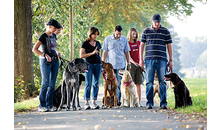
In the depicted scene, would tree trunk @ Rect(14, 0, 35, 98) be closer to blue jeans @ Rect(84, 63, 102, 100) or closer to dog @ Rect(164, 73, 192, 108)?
blue jeans @ Rect(84, 63, 102, 100)

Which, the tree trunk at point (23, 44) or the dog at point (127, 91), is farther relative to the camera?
the tree trunk at point (23, 44)

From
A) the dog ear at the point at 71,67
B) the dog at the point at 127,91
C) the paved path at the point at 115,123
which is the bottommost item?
the paved path at the point at 115,123

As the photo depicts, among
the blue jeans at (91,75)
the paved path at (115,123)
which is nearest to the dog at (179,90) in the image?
the paved path at (115,123)

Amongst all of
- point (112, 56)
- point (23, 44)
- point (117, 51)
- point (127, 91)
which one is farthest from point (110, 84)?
point (23, 44)

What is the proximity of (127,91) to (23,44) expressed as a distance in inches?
218

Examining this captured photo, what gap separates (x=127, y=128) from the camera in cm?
549

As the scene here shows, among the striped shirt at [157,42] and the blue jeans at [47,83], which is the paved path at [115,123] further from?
the striped shirt at [157,42]

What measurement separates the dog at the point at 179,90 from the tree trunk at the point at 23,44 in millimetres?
6550

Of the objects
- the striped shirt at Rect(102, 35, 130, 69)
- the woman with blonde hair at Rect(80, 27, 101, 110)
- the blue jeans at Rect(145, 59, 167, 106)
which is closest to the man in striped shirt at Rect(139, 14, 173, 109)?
the blue jeans at Rect(145, 59, 167, 106)

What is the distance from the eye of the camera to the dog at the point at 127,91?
8.87 m

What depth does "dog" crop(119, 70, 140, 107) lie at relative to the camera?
349 inches

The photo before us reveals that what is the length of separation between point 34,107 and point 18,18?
4.27 metres
